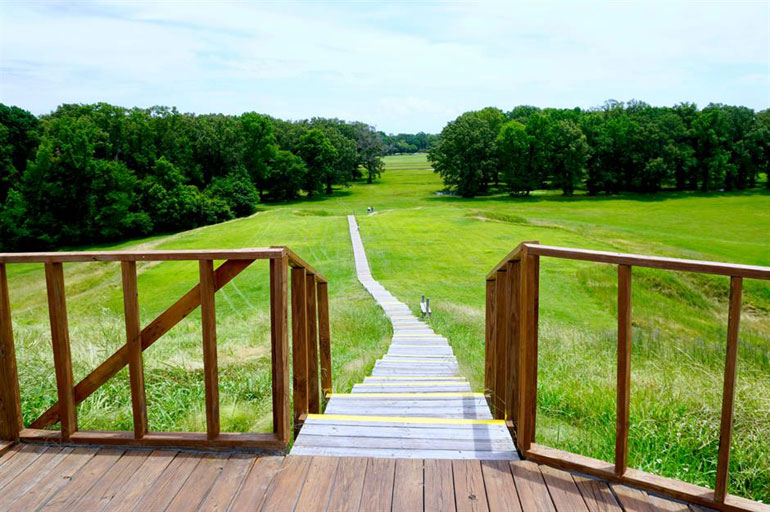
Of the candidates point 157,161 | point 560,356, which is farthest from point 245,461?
point 157,161

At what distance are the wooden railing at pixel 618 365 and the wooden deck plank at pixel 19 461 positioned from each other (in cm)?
273

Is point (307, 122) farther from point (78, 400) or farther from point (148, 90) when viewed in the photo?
point (78, 400)

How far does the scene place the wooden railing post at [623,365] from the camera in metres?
2.65

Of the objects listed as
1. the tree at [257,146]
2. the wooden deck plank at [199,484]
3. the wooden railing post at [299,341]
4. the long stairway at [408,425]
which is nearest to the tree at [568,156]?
the tree at [257,146]

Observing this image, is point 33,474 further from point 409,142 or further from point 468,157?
point 409,142

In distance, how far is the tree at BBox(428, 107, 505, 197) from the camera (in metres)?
59.3

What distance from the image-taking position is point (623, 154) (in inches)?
2261

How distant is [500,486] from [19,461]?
2647mm

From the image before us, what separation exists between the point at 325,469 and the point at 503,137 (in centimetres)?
5930

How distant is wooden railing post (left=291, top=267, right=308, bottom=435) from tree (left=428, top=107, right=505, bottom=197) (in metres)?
57.3

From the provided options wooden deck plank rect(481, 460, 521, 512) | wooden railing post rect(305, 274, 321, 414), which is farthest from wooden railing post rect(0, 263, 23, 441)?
wooden deck plank rect(481, 460, 521, 512)

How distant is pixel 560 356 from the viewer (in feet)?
20.4

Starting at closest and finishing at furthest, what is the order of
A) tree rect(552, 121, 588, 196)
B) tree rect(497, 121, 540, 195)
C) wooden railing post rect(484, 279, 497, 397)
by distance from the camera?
1. wooden railing post rect(484, 279, 497, 397)
2. tree rect(552, 121, 588, 196)
3. tree rect(497, 121, 540, 195)

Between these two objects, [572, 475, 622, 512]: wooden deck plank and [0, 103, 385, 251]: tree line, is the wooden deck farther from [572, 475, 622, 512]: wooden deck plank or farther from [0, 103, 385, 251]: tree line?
[0, 103, 385, 251]: tree line
